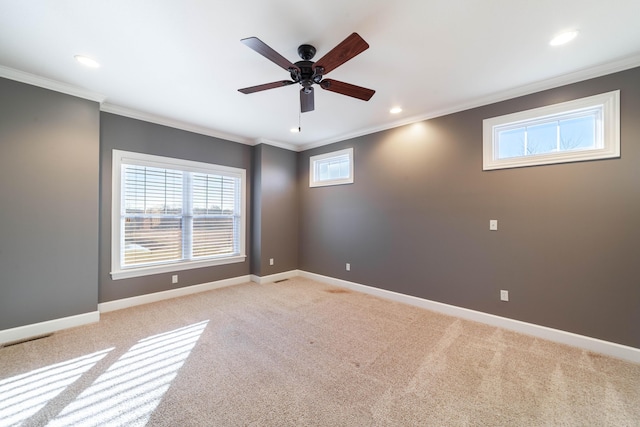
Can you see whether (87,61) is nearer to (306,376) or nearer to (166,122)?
(166,122)

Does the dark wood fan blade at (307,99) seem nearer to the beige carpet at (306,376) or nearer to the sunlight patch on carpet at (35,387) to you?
the beige carpet at (306,376)

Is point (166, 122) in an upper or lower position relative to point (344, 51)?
upper

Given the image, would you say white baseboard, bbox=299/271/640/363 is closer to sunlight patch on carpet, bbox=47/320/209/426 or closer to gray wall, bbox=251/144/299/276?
gray wall, bbox=251/144/299/276

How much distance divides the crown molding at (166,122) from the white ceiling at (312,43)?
0.04 meters

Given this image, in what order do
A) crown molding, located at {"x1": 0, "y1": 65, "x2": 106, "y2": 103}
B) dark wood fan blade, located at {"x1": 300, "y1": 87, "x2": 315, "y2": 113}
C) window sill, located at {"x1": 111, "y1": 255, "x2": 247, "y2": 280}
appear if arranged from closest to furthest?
dark wood fan blade, located at {"x1": 300, "y1": 87, "x2": 315, "y2": 113} → crown molding, located at {"x1": 0, "y1": 65, "x2": 106, "y2": 103} → window sill, located at {"x1": 111, "y1": 255, "x2": 247, "y2": 280}

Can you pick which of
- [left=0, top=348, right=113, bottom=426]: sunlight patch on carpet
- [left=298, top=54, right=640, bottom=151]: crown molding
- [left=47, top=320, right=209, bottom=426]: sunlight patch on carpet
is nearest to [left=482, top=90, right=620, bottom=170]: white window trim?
[left=298, top=54, right=640, bottom=151]: crown molding

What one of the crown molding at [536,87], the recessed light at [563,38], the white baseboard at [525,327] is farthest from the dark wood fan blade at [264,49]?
the white baseboard at [525,327]

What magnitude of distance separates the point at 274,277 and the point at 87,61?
3.96 m

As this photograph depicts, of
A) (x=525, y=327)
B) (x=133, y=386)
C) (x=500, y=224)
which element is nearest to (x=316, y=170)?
(x=500, y=224)

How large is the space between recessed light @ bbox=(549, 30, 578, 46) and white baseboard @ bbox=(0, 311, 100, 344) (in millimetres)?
5436

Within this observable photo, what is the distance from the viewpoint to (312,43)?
2.12m

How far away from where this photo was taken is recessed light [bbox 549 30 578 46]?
199cm

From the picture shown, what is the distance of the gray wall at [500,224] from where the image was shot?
238cm

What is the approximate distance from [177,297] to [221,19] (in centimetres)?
377
